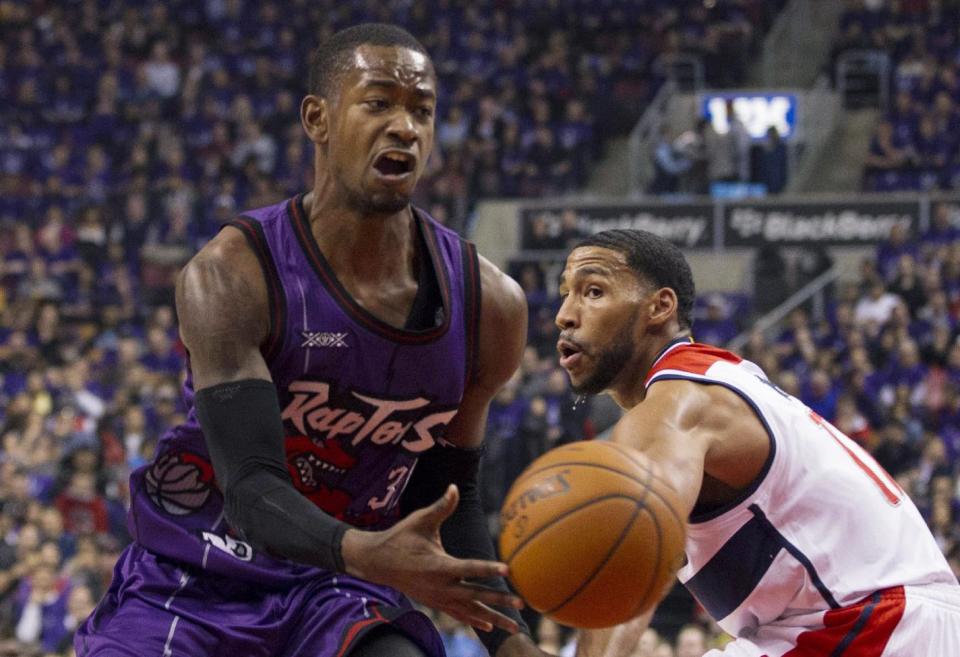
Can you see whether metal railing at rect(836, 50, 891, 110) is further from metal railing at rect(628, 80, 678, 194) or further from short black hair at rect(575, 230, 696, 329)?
short black hair at rect(575, 230, 696, 329)

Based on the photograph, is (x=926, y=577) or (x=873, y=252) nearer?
(x=926, y=577)

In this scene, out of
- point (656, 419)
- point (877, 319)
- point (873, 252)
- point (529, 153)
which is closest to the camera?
point (656, 419)

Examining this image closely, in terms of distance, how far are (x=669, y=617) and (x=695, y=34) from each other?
11.8 meters

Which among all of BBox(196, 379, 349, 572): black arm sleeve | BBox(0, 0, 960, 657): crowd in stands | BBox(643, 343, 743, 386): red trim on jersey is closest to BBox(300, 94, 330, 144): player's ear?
BBox(196, 379, 349, 572): black arm sleeve

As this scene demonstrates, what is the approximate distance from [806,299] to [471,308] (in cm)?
1190

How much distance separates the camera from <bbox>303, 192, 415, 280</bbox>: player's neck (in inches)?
145

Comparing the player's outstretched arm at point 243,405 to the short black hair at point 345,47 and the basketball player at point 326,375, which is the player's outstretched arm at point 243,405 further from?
the short black hair at point 345,47

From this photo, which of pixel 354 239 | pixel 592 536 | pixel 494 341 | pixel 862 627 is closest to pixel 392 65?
pixel 354 239

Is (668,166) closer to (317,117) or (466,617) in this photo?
(317,117)

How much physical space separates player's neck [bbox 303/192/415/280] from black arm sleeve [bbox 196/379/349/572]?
0.44 metres

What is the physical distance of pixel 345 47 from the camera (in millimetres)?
3672

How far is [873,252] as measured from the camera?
15.8m

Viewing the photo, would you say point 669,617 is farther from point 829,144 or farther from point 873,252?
point 829,144

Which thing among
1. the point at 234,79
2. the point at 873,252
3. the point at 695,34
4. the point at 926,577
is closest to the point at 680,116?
the point at 695,34
